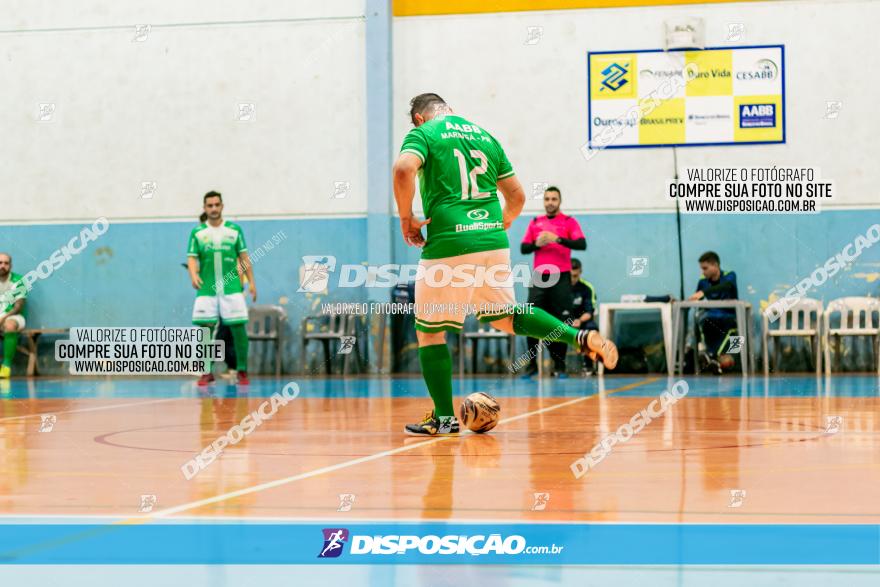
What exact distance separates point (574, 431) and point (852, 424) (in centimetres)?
182

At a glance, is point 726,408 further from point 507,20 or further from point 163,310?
point 163,310

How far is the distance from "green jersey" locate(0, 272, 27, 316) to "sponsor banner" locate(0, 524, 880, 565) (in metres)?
14.0

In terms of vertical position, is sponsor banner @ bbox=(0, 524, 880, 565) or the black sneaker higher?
sponsor banner @ bbox=(0, 524, 880, 565)

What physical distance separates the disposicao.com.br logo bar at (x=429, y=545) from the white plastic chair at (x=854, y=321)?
12691 millimetres

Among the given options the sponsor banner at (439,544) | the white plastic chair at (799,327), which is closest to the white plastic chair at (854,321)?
the white plastic chair at (799,327)

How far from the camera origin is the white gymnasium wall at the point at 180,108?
54.4ft

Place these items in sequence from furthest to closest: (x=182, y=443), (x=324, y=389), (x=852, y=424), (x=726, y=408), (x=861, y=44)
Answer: (x=861, y=44)
(x=324, y=389)
(x=726, y=408)
(x=852, y=424)
(x=182, y=443)

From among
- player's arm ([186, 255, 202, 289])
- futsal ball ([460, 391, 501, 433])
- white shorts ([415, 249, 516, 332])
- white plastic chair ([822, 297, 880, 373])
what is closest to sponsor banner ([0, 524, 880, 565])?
white shorts ([415, 249, 516, 332])

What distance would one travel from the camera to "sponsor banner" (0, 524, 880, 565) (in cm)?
307

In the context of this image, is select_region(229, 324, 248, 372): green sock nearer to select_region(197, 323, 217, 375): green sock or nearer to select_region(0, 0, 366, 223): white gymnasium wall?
select_region(197, 323, 217, 375): green sock

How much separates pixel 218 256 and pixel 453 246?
22.8ft

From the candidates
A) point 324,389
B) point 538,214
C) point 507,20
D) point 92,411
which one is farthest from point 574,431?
point 507,20

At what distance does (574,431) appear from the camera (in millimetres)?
6941

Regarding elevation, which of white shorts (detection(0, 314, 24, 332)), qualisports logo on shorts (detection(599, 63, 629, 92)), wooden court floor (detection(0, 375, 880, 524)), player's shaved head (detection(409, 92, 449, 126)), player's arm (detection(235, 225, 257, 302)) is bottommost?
wooden court floor (detection(0, 375, 880, 524))
